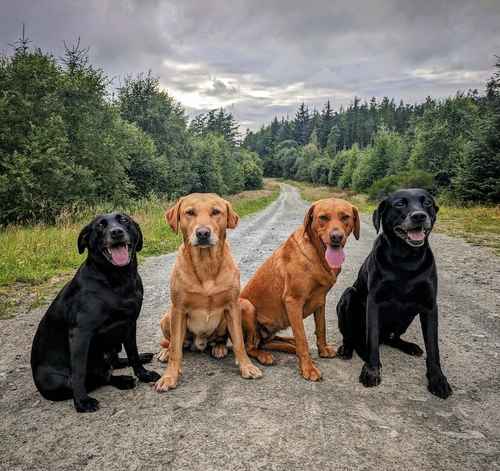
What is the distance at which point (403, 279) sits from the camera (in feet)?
10.00

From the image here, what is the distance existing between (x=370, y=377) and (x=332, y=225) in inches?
50.5

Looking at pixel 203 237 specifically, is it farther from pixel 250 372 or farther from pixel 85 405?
pixel 85 405

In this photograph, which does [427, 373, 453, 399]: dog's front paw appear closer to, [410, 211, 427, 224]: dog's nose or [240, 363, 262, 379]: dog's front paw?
[410, 211, 427, 224]: dog's nose

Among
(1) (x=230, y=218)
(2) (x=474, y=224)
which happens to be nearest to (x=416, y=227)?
(1) (x=230, y=218)

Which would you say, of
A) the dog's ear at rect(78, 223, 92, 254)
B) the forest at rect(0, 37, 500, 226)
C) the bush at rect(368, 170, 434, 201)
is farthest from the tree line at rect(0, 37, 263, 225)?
the bush at rect(368, 170, 434, 201)

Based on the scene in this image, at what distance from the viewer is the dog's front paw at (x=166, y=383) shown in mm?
2947

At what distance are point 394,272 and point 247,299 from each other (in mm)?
1540

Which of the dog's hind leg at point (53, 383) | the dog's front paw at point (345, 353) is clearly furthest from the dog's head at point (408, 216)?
the dog's hind leg at point (53, 383)

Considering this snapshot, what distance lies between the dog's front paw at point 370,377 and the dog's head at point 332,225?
2.91ft

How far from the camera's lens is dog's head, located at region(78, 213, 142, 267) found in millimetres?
2920

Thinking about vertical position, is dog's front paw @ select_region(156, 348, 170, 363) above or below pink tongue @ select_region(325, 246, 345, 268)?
below

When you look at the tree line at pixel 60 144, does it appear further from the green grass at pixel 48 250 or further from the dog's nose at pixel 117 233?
the dog's nose at pixel 117 233

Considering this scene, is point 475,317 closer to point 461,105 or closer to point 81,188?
point 81,188

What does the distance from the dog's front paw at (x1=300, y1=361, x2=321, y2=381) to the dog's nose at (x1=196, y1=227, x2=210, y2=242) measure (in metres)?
1.38
